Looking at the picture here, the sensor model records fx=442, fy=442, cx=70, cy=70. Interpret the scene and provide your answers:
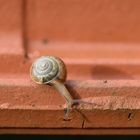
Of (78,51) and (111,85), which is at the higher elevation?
(111,85)
